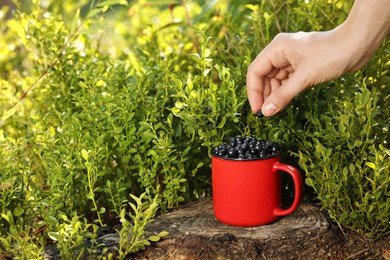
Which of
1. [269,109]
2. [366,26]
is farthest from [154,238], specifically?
[366,26]

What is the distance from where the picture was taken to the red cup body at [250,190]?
1.76 metres

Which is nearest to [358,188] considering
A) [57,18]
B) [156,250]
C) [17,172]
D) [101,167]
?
[156,250]

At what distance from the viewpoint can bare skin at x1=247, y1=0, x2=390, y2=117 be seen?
5.58 feet

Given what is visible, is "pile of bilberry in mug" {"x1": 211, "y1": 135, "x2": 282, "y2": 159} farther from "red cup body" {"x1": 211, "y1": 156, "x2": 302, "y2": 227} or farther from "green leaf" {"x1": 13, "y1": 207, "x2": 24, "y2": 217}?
"green leaf" {"x1": 13, "y1": 207, "x2": 24, "y2": 217}

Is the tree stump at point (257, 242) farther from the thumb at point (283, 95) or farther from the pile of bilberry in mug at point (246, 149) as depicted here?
the thumb at point (283, 95)

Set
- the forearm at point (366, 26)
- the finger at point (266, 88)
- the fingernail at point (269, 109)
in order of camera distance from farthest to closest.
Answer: the finger at point (266, 88), the fingernail at point (269, 109), the forearm at point (366, 26)

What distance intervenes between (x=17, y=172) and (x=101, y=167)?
0.27 m

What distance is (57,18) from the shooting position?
2.69 metres

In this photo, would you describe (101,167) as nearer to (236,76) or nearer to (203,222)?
(203,222)

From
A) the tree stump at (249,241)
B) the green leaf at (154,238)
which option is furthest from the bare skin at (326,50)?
the green leaf at (154,238)

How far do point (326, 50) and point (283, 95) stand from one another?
178 millimetres

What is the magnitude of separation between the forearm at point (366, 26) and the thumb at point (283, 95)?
0.53ft

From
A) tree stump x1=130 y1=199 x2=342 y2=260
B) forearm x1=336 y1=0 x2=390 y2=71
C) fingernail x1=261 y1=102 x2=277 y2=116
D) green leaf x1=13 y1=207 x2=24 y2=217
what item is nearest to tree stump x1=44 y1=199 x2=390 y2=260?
tree stump x1=130 y1=199 x2=342 y2=260

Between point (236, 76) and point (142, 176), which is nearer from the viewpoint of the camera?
point (142, 176)
